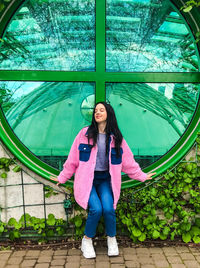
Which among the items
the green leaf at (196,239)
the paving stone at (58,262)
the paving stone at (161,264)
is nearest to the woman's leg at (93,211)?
the paving stone at (58,262)

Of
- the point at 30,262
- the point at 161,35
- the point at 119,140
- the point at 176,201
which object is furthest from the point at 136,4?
the point at 30,262

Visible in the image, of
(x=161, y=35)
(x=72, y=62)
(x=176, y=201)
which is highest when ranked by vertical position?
(x=161, y=35)

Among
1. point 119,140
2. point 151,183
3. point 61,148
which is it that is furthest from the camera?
point 61,148

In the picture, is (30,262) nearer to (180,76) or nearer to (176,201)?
(176,201)

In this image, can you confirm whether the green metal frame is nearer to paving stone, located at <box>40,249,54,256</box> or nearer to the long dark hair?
the long dark hair

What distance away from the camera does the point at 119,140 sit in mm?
2389

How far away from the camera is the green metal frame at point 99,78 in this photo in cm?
271

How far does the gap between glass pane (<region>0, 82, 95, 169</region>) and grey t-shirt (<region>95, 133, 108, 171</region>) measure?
598 mm

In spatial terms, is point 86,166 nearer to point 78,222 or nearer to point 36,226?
point 78,222

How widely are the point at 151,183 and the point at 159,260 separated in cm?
78

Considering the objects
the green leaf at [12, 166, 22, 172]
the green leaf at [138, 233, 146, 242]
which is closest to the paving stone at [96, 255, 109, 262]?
the green leaf at [138, 233, 146, 242]

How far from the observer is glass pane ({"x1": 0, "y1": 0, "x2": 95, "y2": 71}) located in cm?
278

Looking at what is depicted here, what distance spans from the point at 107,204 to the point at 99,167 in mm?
363

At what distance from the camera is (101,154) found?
240 centimetres
